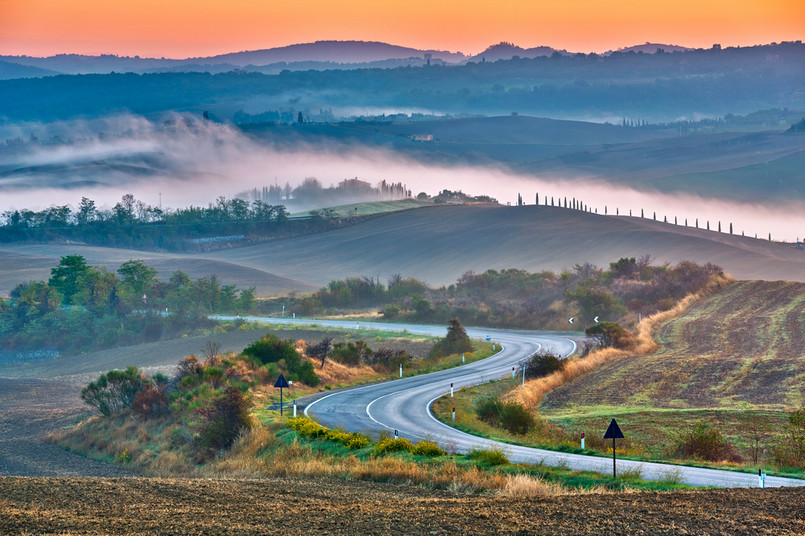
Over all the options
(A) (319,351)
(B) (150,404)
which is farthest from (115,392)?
(A) (319,351)

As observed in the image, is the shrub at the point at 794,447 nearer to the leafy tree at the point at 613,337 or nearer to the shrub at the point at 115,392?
the leafy tree at the point at 613,337

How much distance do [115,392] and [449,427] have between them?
1615 centimetres

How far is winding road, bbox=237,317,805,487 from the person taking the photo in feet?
78.6

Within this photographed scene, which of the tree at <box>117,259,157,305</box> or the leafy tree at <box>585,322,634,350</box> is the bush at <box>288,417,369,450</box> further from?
the tree at <box>117,259,157,305</box>

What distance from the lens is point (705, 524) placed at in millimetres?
16484

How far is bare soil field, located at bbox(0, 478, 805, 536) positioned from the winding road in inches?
170

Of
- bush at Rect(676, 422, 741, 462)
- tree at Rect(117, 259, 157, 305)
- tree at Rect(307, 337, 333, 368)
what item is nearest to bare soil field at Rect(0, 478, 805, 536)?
bush at Rect(676, 422, 741, 462)

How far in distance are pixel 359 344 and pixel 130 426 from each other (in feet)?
59.9

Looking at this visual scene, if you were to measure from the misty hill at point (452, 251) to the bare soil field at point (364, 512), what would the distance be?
96.2 meters

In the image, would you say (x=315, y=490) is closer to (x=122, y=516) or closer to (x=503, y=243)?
(x=122, y=516)

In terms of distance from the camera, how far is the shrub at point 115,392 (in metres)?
40.2

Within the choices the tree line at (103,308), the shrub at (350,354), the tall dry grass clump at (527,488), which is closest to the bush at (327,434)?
the tall dry grass clump at (527,488)

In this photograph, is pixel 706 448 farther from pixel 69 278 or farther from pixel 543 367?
pixel 69 278

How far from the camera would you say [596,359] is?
166 feet
